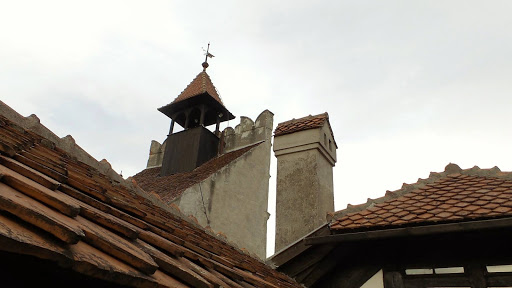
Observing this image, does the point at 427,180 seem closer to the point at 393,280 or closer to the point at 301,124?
the point at 393,280

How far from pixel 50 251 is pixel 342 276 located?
14.1 ft

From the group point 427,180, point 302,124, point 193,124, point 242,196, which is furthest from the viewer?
point 193,124

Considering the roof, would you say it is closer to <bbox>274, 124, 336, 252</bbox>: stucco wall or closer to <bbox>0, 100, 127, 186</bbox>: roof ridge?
<bbox>274, 124, 336, 252</bbox>: stucco wall

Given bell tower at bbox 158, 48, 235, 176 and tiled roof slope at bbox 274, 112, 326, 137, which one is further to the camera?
bell tower at bbox 158, 48, 235, 176

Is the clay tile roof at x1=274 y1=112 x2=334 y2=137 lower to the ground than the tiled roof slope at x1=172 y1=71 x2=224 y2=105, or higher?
lower

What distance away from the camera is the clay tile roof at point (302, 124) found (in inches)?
247

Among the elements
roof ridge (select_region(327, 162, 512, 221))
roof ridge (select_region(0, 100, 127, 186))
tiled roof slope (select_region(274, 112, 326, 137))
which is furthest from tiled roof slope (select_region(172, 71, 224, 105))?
roof ridge (select_region(0, 100, 127, 186))

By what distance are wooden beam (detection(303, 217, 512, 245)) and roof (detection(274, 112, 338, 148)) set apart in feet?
7.52

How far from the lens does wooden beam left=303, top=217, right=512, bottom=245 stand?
367 centimetres

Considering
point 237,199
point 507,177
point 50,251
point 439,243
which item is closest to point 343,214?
point 439,243

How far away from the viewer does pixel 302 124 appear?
6.46 m

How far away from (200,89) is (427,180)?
39.1 feet

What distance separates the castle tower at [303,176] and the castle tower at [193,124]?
317 inches

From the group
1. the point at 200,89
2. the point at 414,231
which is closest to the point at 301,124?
the point at 414,231
